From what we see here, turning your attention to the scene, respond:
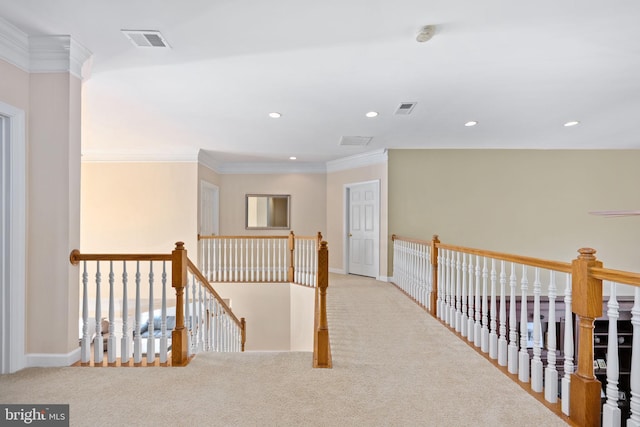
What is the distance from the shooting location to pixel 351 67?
3.18 metres

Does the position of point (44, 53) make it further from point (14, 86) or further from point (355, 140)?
point (355, 140)

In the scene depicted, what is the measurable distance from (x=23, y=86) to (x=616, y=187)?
9.08 meters

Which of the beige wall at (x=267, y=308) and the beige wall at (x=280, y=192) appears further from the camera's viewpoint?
the beige wall at (x=280, y=192)

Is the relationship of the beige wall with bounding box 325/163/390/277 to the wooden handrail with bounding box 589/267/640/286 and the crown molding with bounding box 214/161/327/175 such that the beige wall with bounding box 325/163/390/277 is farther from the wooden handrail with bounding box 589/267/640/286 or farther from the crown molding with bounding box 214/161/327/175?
the wooden handrail with bounding box 589/267/640/286

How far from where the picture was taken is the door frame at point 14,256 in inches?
101

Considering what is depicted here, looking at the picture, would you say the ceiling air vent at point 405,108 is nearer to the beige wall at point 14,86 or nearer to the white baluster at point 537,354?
the white baluster at point 537,354

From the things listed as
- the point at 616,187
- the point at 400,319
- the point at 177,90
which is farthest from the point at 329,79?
the point at 616,187

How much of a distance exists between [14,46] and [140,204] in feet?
14.8

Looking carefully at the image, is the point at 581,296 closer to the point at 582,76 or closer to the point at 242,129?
the point at 582,76

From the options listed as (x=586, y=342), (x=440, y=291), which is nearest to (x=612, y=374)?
(x=586, y=342)

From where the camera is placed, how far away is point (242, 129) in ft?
17.3

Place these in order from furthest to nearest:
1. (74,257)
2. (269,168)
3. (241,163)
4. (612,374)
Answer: (269,168), (241,163), (74,257), (612,374)

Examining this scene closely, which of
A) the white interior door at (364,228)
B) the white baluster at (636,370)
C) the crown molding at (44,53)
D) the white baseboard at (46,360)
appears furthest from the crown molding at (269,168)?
the white baluster at (636,370)

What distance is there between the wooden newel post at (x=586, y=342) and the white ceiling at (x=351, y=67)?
69.5 inches
